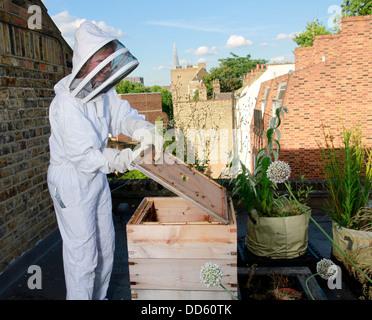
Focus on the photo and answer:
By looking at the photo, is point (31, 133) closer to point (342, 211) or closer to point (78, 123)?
point (78, 123)

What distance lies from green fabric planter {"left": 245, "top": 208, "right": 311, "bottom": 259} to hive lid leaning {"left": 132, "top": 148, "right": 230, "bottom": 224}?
2.08 feet

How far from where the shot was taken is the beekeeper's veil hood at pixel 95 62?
2.04 m

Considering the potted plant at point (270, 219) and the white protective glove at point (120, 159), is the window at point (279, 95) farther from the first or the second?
the white protective glove at point (120, 159)

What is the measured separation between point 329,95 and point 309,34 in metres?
23.9

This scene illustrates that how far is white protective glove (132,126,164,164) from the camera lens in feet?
6.82

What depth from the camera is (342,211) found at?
9.20 feet

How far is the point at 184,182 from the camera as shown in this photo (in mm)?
2121

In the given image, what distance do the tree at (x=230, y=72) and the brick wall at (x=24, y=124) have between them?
3021cm

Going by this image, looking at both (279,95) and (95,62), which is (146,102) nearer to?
(279,95)

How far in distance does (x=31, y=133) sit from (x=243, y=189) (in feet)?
7.79

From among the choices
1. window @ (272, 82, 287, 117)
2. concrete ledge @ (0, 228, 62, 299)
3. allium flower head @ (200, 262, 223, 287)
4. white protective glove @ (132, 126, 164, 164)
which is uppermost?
window @ (272, 82, 287, 117)

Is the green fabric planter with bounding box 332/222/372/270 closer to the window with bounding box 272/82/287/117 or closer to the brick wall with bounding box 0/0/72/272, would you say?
the brick wall with bounding box 0/0/72/272

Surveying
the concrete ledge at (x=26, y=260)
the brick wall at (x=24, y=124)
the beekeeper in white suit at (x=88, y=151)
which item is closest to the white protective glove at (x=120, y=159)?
the beekeeper in white suit at (x=88, y=151)

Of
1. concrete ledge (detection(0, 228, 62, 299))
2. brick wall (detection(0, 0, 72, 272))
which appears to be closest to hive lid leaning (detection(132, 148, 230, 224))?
brick wall (detection(0, 0, 72, 272))
